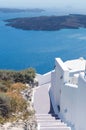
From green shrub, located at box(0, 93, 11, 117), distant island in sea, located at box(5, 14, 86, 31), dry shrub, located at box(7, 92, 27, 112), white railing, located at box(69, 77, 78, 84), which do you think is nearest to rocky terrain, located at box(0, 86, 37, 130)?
dry shrub, located at box(7, 92, 27, 112)

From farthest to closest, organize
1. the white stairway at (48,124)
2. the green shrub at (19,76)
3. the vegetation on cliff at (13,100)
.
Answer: the green shrub at (19,76), the vegetation on cliff at (13,100), the white stairway at (48,124)

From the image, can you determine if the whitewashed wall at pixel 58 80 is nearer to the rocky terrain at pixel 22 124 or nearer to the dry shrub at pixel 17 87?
the dry shrub at pixel 17 87

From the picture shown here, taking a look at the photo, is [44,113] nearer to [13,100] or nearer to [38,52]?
[13,100]

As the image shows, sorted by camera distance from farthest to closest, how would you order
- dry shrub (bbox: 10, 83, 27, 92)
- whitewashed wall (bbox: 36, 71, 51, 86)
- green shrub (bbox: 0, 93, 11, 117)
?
whitewashed wall (bbox: 36, 71, 51, 86) → dry shrub (bbox: 10, 83, 27, 92) → green shrub (bbox: 0, 93, 11, 117)

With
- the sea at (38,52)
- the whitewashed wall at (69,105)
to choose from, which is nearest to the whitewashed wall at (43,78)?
the whitewashed wall at (69,105)

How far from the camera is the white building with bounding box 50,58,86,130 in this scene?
1409 cm

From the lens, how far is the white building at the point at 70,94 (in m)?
14.1

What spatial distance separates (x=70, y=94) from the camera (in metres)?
15.6

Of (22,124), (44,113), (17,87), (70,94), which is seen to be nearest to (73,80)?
(70,94)

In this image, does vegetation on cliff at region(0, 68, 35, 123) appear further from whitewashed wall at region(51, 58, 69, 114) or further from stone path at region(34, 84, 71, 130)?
whitewashed wall at region(51, 58, 69, 114)

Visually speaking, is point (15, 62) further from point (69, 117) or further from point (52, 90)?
point (69, 117)

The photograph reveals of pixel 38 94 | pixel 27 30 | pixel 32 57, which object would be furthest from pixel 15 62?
pixel 27 30

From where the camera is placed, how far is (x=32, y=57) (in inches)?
1430

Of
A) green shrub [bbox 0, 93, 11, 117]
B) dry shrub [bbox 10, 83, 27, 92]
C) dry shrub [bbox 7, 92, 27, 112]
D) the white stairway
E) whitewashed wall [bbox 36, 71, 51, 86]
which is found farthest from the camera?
whitewashed wall [bbox 36, 71, 51, 86]
